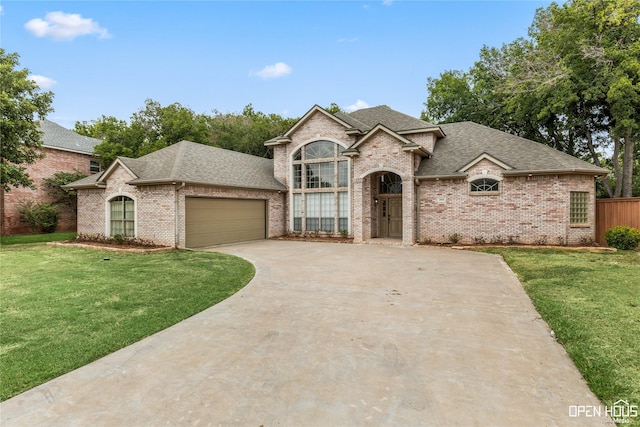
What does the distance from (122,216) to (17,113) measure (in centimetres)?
714

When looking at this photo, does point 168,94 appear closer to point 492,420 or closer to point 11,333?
point 11,333

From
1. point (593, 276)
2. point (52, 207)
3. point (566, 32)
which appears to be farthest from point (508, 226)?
point (52, 207)

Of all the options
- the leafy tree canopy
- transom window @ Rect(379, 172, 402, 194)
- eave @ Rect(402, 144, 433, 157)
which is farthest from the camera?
the leafy tree canopy

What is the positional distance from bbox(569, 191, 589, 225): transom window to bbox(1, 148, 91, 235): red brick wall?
29.6 m

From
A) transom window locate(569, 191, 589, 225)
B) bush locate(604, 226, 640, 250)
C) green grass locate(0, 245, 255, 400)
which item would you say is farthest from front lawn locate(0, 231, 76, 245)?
bush locate(604, 226, 640, 250)

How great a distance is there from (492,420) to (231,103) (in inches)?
1617

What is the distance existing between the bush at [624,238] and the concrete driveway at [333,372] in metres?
10.0

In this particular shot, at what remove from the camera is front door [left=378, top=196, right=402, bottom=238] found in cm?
1764

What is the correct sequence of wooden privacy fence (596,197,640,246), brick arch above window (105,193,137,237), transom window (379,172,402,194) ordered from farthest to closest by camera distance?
transom window (379,172,402,194)
brick arch above window (105,193,137,237)
wooden privacy fence (596,197,640,246)

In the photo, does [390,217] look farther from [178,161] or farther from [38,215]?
[38,215]

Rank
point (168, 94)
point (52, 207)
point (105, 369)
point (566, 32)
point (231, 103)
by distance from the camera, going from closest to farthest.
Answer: point (105, 369), point (566, 32), point (52, 207), point (168, 94), point (231, 103)

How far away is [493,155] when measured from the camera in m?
14.6

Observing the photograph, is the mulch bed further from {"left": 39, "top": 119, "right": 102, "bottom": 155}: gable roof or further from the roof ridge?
{"left": 39, "top": 119, "right": 102, "bottom": 155}: gable roof

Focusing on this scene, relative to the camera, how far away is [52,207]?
21.1 meters
